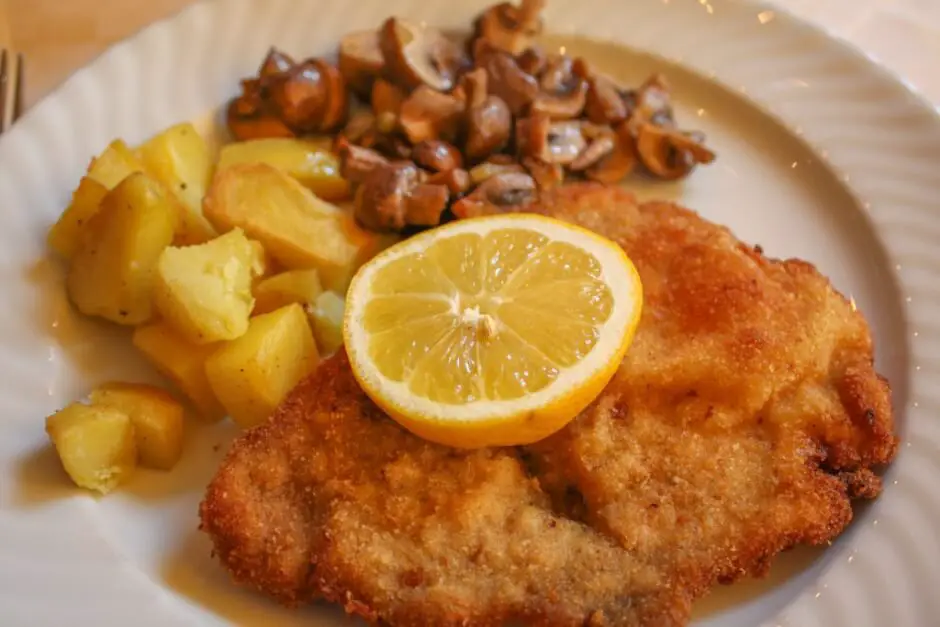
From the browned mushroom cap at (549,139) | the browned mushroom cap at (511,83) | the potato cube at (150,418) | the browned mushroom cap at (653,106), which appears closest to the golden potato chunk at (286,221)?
the potato cube at (150,418)

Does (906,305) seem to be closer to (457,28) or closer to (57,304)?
(457,28)

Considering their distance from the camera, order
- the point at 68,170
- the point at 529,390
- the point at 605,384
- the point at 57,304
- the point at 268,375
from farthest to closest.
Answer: the point at 68,170 < the point at 57,304 < the point at 268,375 < the point at 605,384 < the point at 529,390

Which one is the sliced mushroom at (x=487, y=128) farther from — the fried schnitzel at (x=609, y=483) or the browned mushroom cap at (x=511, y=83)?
the fried schnitzel at (x=609, y=483)

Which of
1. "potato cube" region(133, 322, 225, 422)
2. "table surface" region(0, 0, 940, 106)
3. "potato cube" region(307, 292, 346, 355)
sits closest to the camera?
"potato cube" region(133, 322, 225, 422)

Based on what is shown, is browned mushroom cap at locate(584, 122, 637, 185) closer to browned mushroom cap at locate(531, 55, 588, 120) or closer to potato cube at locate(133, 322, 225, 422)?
browned mushroom cap at locate(531, 55, 588, 120)

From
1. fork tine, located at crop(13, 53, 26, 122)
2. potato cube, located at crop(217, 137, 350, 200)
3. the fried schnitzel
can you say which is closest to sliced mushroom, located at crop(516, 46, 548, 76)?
potato cube, located at crop(217, 137, 350, 200)

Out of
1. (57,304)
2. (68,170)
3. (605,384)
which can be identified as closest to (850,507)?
(605,384)
